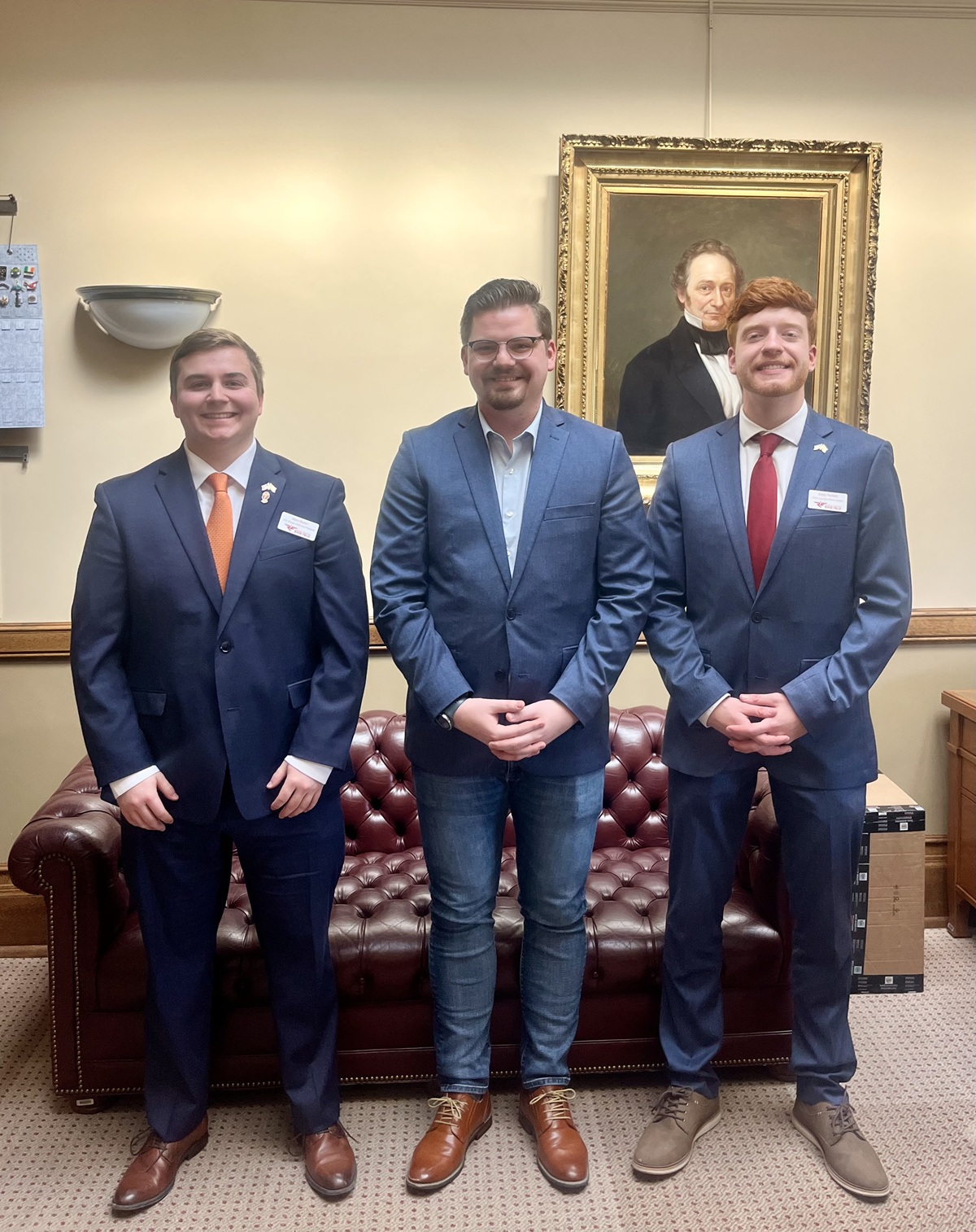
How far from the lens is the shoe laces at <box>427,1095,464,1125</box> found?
8.05 ft

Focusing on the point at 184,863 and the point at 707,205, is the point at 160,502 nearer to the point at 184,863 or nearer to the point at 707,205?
the point at 184,863

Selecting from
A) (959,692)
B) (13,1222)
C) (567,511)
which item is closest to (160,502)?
(567,511)

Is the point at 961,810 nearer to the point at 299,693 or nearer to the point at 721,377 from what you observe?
the point at 721,377

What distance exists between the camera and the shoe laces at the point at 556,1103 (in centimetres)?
247

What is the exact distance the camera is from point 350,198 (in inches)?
138

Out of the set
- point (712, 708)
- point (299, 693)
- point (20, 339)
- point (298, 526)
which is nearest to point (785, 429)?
point (712, 708)

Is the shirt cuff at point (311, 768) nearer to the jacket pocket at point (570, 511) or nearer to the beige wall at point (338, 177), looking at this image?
the jacket pocket at point (570, 511)

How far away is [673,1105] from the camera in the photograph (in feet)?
8.30

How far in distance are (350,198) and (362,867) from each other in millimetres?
2217

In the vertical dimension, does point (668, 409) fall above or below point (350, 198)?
below

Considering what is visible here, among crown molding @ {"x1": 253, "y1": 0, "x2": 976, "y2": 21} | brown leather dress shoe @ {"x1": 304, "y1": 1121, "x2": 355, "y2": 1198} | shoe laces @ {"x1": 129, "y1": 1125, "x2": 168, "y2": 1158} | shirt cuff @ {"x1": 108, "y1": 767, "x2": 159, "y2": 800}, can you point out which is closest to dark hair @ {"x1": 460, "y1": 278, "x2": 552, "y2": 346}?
shirt cuff @ {"x1": 108, "y1": 767, "x2": 159, "y2": 800}

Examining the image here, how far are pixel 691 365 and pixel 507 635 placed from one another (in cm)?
175

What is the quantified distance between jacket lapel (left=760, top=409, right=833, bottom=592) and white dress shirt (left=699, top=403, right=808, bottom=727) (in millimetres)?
19

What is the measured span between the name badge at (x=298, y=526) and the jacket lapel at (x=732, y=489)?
36.5 inches
